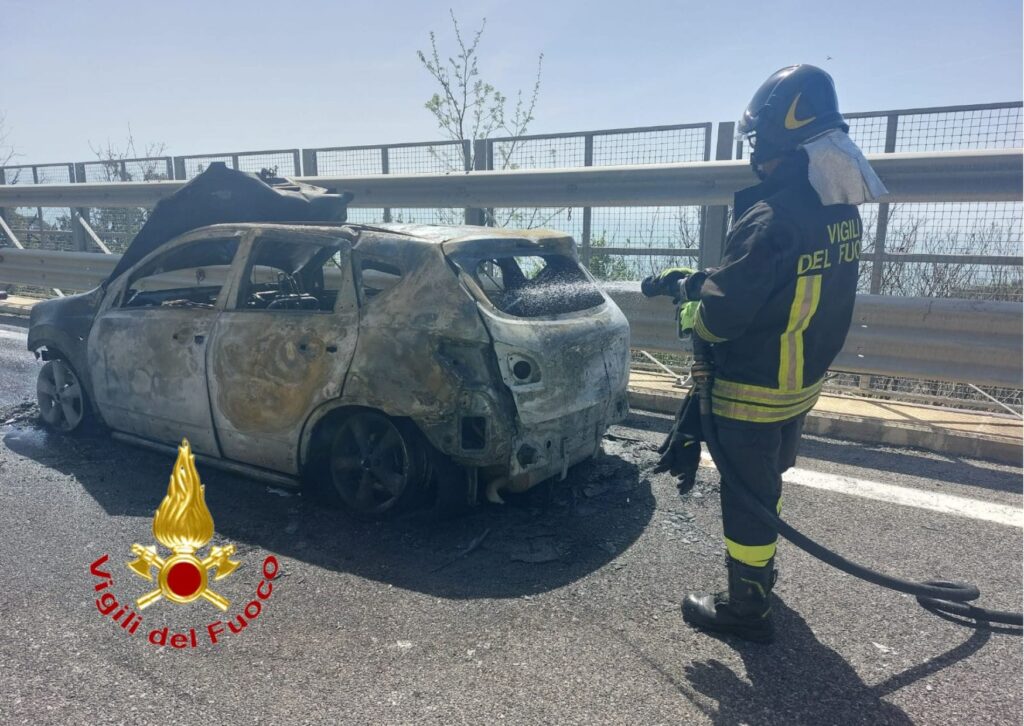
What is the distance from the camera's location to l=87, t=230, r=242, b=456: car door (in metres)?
4.14

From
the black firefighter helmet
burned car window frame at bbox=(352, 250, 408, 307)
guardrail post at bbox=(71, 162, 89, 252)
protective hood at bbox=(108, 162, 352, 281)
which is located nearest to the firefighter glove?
the black firefighter helmet

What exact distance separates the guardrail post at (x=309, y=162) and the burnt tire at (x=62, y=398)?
17.5ft

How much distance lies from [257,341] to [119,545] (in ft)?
3.86

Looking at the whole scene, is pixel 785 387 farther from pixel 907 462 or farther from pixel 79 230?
pixel 79 230

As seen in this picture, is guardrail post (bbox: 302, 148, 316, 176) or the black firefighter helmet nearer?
A: the black firefighter helmet

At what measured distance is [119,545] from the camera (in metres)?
3.42

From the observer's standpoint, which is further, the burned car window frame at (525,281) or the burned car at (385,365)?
the burned car window frame at (525,281)

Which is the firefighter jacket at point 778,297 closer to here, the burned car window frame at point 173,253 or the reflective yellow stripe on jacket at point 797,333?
the reflective yellow stripe on jacket at point 797,333

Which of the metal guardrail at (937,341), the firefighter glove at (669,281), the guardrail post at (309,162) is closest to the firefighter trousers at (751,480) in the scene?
the firefighter glove at (669,281)

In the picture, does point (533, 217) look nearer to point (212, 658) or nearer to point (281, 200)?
point (281, 200)

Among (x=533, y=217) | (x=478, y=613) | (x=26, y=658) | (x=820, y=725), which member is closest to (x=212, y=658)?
(x=26, y=658)

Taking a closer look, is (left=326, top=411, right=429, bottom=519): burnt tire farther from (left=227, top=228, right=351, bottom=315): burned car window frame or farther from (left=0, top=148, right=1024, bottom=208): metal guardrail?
(left=0, top=148, right=1024, bottom=208): metal guardrail

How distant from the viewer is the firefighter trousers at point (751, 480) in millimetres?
2775

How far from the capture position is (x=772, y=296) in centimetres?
263
